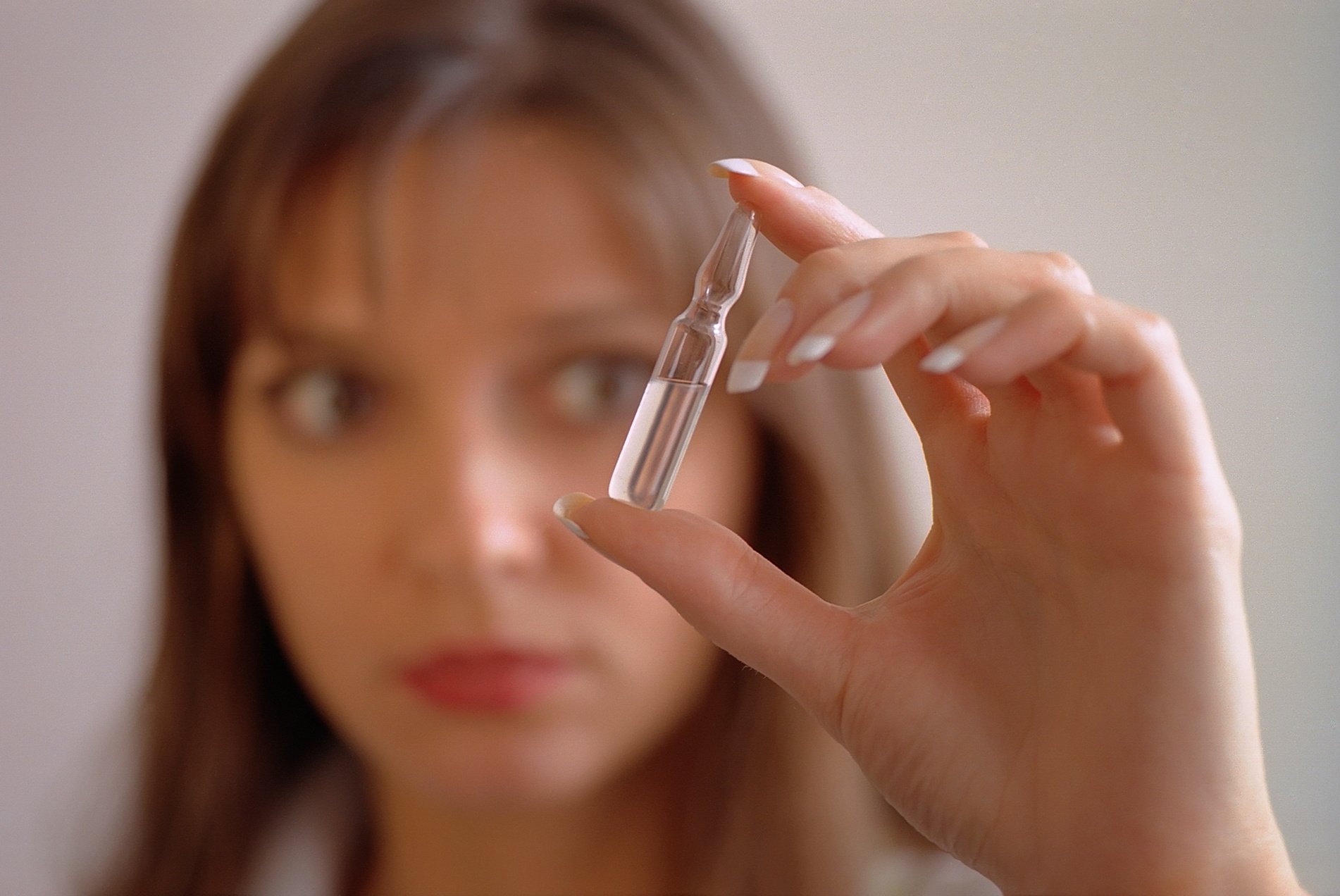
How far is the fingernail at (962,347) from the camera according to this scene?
433mm

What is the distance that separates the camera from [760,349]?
46 centimetres

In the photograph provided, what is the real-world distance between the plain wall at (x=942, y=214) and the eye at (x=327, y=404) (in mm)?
329

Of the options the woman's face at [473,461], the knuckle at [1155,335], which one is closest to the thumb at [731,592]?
the knuckle at [1155,335]

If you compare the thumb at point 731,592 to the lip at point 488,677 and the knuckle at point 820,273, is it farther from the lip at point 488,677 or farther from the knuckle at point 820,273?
the lip at point 488,677

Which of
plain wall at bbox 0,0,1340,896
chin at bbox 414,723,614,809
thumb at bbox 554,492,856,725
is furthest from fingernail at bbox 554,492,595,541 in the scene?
plain wall at bbox 0,0,1340,896

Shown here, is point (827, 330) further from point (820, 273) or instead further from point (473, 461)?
point (473, 461)

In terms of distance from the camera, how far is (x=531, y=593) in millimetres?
922

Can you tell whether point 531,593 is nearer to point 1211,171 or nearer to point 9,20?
point 1211,171

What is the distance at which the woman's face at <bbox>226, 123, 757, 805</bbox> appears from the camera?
0.90 meters

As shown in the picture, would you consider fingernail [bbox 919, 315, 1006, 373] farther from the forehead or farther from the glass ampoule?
the forehead

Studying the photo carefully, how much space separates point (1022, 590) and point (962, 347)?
0.56 ft

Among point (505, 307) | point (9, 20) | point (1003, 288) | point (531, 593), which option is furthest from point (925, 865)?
point (9, 20)

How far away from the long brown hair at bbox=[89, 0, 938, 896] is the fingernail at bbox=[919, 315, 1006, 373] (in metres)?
0.47

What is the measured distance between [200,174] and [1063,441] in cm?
94
